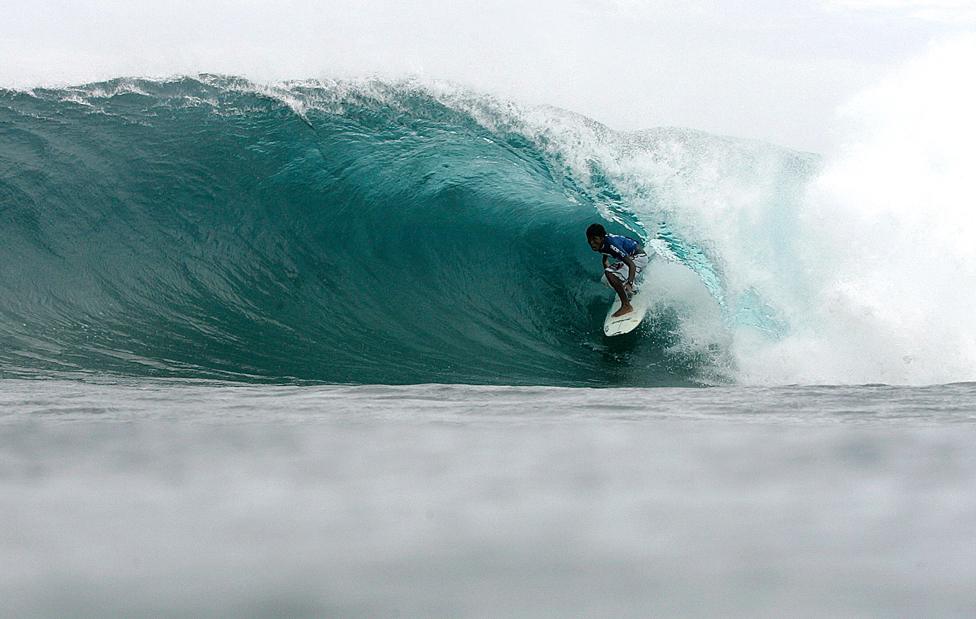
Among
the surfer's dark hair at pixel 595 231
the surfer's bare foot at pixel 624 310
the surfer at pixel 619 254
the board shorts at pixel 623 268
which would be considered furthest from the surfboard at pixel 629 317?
the surfer's dark hair at pixel 595 231

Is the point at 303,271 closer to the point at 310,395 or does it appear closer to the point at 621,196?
the point at 621,196

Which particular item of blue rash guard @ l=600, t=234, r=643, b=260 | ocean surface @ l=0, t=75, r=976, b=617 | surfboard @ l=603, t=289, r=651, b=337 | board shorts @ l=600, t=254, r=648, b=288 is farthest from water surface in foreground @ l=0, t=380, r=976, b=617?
surfboard @ l=603, t=289, r=651, b=337

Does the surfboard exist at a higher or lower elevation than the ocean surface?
lower

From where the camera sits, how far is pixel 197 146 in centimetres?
1178

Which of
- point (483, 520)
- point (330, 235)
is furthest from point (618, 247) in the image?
point (483, 520)

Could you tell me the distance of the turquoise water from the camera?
827cm

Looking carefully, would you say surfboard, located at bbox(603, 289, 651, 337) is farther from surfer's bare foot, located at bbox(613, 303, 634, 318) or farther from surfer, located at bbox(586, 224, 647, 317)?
A: surfer, located at bbox(586, 224, 647, 317)

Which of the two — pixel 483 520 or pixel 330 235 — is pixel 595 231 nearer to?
pixel 330 235

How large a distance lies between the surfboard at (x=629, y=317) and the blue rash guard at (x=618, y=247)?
984 millimetres

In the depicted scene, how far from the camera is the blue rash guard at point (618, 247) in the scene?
8102 millimetres

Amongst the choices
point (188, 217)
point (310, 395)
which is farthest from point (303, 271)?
point (310, 395)

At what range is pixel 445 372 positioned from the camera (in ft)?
26.6

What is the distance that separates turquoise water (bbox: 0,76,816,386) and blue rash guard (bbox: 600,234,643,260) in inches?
41.5

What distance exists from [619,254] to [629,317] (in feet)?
3.45
